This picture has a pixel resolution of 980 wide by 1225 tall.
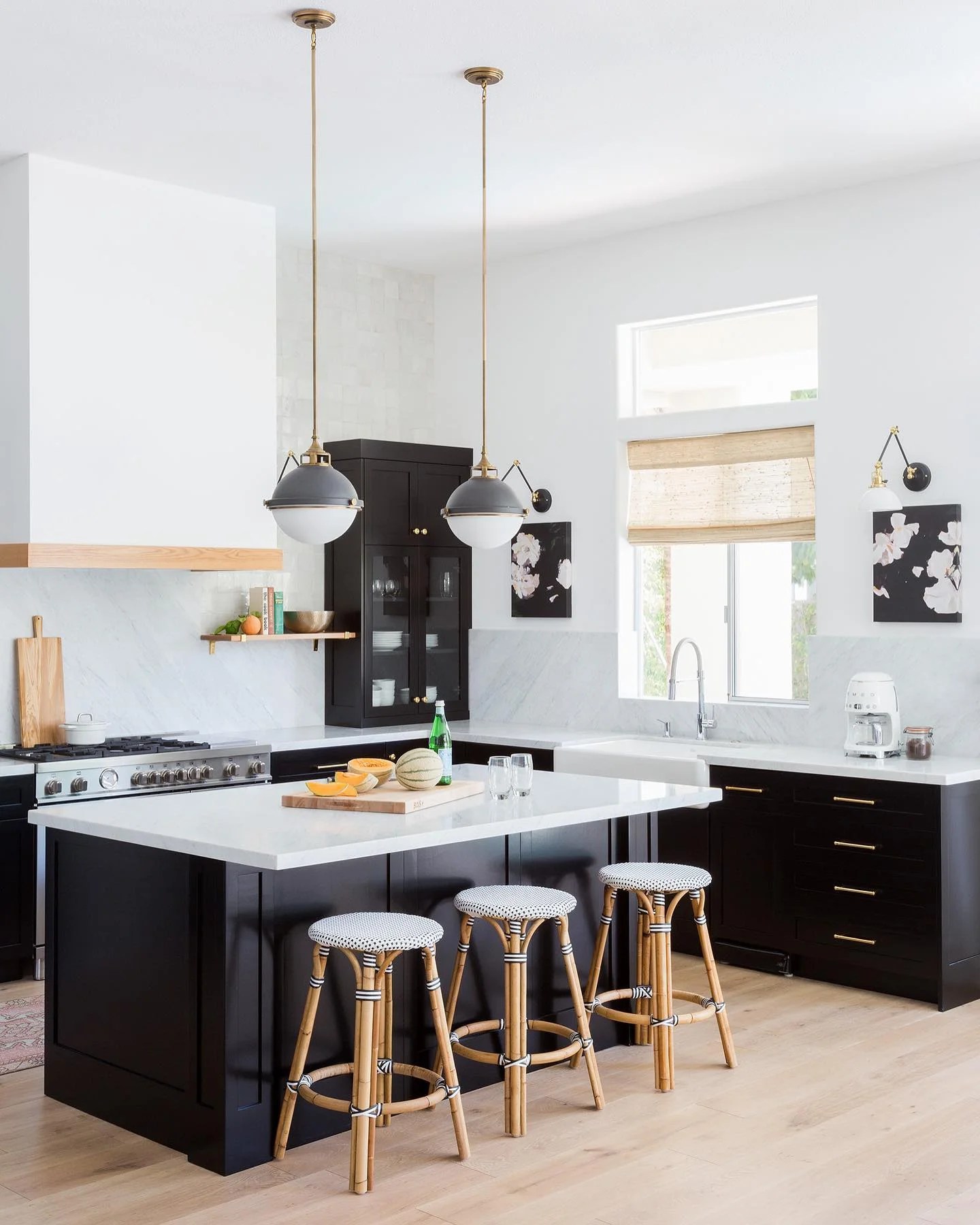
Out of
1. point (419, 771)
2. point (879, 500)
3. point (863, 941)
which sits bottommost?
point (863, 941)

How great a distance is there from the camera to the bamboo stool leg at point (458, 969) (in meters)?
4.13

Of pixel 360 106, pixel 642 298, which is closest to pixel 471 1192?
pixel 360 106

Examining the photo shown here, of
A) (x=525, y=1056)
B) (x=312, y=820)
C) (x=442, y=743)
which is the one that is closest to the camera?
(x=525, y=1056)

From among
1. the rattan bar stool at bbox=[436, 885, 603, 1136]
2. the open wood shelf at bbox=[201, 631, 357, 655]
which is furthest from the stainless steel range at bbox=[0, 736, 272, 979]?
the rattan bar stool at bbox=[436, 885, 603, 1136]

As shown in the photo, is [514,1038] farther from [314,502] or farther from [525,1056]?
[314,502]

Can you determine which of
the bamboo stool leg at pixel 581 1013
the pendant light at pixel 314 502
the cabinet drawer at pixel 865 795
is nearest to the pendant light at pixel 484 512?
the pendant light at pixel 314 502

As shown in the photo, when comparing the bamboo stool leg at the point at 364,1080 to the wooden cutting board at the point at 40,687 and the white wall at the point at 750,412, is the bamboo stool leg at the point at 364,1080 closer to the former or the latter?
the wooden cutting board at the point at 40,687

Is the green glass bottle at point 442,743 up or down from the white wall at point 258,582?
down

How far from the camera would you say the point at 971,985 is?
530 centimetres

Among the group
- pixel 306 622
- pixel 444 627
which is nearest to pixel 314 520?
pixel 306 622

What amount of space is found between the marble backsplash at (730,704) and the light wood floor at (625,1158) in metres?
1.54

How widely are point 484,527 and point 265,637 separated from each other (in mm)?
2519

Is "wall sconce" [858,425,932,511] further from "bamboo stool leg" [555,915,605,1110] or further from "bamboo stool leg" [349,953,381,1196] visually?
"bamboo stool leg" [349,953,381,1196]

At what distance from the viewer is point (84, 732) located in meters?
5.93
